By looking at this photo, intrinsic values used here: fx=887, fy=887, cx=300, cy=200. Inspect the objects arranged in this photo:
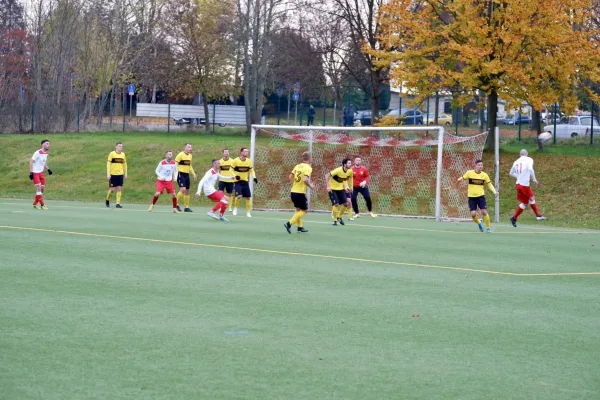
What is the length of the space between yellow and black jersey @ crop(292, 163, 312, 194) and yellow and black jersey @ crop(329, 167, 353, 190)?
2327mm

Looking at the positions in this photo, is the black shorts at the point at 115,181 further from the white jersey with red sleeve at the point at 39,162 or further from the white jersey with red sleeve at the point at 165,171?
the white jersey with red sleeve at the point at 39,162

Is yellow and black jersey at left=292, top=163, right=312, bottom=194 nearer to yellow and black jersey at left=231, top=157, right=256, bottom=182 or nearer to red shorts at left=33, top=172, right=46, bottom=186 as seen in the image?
yellow and black jersey at left=231, top=157, right=256, bottom=182

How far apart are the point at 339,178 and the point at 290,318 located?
1229 cm

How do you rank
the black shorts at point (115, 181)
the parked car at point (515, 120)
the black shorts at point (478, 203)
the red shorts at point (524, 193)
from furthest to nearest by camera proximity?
the parked car at point (515, 120) < the black shorts at point (115, 181) < the red shorts at point (524, 193) < the black shorts at point (478, 203)

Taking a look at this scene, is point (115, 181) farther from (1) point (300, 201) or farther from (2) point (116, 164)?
(1) point (300, 201)

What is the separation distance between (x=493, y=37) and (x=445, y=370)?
2501 cm

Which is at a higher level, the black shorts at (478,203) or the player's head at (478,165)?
the player's head at (478,165)

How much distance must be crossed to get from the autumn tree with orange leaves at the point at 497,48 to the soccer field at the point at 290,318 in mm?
14615

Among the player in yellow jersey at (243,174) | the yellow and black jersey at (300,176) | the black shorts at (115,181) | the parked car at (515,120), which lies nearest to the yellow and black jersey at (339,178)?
the yellow and black jersey at (300,176)

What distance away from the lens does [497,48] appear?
103 ft

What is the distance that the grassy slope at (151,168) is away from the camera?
2906cm

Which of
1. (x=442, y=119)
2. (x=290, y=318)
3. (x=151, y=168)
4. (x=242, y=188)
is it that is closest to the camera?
(x=290, y=318)

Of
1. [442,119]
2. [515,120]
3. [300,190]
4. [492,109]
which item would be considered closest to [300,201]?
[300,190]

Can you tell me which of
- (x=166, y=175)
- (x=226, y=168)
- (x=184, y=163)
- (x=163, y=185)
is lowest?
(x=163, y=185)
